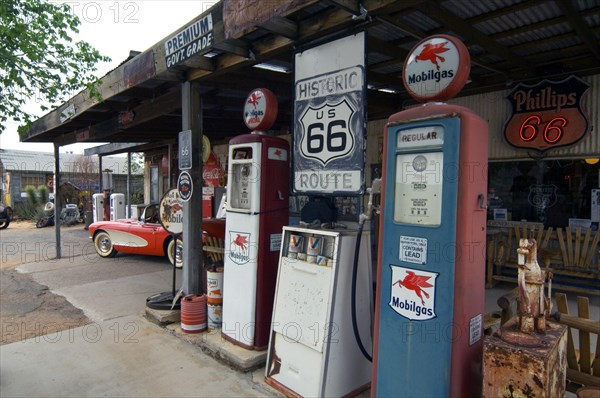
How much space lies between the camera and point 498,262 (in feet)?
20.2

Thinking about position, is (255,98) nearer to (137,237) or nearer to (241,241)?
(241,241)

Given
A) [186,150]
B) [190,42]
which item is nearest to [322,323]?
[186,150]

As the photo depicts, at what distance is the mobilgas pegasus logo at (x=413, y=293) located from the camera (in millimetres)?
2447

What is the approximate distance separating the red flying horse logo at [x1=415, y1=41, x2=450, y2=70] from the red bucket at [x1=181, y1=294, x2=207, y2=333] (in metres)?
3.48

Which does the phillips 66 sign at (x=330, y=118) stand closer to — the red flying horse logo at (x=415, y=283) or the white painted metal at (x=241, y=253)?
the white painted metal at (x=241, y=253)

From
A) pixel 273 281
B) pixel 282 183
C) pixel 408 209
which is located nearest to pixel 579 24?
pixel 408 209

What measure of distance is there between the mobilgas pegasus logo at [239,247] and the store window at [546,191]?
14.8 feet

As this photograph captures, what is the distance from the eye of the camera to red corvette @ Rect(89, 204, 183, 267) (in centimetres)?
870

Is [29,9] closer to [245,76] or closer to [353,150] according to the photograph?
[245,76]

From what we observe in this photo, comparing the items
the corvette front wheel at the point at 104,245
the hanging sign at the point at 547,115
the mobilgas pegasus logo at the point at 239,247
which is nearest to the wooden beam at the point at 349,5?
the mobilgas pegasus logo at the point at 239,247

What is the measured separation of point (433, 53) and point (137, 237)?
316 inches

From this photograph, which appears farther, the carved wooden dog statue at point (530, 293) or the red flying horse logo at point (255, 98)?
the red flying horse logo at point (255, 98)

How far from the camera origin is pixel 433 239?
2436mm

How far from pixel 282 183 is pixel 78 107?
4927mm
